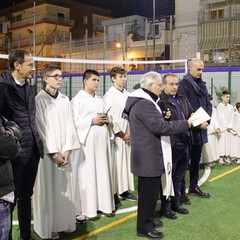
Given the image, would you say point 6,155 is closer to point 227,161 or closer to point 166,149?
point 166,149

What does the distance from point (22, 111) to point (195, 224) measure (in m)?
2.59

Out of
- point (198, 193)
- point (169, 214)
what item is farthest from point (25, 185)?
point (198, 193)

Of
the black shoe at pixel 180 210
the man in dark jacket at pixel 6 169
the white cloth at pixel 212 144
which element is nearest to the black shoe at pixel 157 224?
the black shoe at pixel 180 210

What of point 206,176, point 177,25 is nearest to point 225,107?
point 206,176

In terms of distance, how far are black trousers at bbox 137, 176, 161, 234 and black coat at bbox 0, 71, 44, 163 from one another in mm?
1187

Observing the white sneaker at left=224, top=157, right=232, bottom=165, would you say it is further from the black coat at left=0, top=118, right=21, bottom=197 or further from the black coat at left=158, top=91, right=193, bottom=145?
the black coat at left=0, top=118, right=21, bottom=197

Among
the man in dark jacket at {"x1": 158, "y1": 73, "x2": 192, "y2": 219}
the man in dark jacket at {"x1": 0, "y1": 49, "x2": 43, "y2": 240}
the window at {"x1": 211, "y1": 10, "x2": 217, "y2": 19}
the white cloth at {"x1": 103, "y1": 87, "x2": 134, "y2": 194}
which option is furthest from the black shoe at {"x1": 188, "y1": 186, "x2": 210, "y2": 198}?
the window at {"x1": 211, "y1": 10, "x2": 217, "y2": 19}

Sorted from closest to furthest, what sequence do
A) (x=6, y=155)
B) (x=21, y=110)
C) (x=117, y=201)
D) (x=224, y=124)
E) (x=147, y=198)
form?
(x=6, y=155) < (x=21, y=110) < (x=147, y=198) < (x=117, y=201) < (x=224, y=124)

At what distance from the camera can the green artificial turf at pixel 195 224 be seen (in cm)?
446

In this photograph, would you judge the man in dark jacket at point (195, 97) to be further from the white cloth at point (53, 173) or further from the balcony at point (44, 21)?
the balcony at point (44, 21)

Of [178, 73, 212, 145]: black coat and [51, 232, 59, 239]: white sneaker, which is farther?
[178, 73, 212, 145]: black coat

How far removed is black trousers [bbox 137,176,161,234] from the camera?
4.25m

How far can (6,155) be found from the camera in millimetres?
2301

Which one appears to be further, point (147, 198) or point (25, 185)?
point (147, 198)
